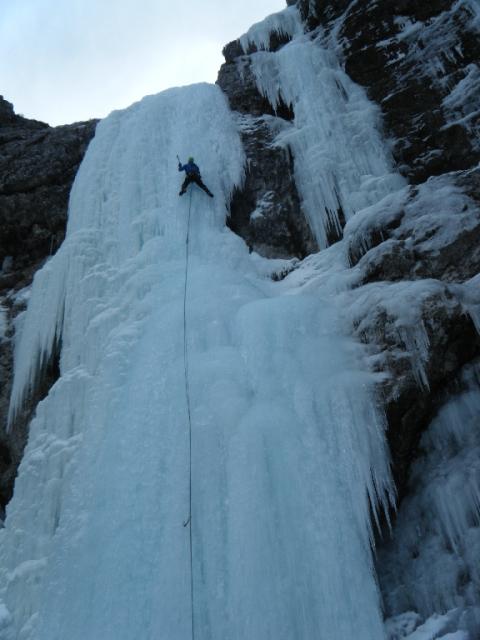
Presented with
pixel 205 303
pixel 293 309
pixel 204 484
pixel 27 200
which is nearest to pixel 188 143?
pixel 27 200

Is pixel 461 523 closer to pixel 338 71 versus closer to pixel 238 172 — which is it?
pixel 238 172

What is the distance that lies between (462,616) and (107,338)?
4.72 metres

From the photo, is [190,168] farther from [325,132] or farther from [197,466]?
[197,466]

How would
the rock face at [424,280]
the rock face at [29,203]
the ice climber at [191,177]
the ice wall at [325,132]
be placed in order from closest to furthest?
the rock face at [424,280], the ice climber at [191,177], the ice wall at [325,132], the rock face at [29,203]

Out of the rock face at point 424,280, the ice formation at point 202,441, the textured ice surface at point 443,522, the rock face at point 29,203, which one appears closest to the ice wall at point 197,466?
the ice formation at point 202,441

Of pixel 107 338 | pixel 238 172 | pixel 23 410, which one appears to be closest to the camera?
pixel 107 338

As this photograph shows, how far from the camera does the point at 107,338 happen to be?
22.3ft

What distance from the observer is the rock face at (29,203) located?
30.6ft

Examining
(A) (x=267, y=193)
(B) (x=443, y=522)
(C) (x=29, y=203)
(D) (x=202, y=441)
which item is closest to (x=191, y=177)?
(A) (x=267, y=193)

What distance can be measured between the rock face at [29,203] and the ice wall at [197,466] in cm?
206

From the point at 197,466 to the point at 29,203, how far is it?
24.5 feet

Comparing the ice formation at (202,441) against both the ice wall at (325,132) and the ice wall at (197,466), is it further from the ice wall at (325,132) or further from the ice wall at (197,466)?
the ice wall at (325,132)

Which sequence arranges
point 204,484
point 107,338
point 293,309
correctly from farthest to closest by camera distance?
point 107,338 → point 293,309 → point 204,484

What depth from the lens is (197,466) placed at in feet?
16.0
